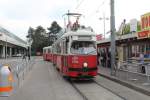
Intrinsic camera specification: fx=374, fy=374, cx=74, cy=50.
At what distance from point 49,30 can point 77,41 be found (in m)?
150

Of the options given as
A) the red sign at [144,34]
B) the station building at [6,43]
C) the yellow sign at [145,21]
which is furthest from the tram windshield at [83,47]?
the station building at [6,43]

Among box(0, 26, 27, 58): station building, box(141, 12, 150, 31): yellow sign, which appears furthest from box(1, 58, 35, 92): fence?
box(0, 26, 27, 58): station building

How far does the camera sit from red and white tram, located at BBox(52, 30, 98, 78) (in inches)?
820

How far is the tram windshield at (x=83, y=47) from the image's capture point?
69.5 ft

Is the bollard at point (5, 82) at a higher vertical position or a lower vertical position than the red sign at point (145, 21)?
lower

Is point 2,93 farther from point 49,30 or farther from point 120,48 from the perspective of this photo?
point 49,30

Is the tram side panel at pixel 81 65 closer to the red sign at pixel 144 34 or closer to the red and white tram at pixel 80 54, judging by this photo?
the red and white tram at pixel 80 54

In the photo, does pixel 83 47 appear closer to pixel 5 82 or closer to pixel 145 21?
pixel 145 21

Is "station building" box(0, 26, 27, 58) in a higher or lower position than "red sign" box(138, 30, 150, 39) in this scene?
higher

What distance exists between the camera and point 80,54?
2095 cm

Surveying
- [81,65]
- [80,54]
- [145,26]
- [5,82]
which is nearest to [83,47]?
[80,54]

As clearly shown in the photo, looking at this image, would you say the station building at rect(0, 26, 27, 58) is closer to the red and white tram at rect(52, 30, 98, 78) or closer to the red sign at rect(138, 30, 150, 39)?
the red and white tram at rect(52, 30, 98, 78)

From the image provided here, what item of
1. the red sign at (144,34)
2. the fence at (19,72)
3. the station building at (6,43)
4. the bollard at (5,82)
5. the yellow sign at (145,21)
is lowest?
the fence at (19,72)

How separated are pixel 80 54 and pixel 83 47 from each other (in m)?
0.55
